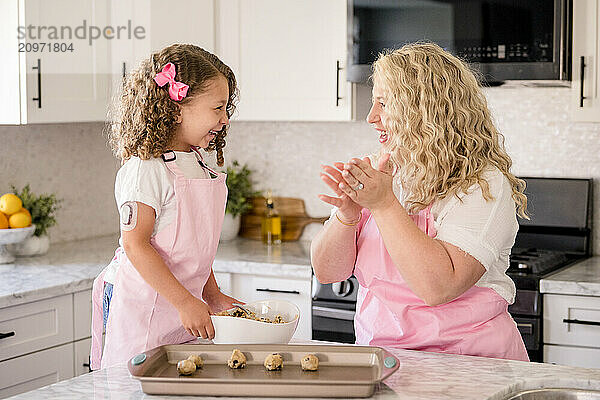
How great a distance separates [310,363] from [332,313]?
5.24ft

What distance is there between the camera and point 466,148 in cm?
191

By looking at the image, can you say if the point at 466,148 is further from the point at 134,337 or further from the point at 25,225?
the point at 25,225

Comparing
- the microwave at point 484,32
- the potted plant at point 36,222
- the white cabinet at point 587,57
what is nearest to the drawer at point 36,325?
the potted plant at point 36,222

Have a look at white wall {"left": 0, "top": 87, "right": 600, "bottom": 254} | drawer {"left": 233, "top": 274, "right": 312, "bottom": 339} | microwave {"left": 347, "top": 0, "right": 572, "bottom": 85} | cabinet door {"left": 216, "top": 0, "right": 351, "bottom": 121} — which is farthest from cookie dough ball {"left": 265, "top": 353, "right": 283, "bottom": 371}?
white wall {"left": 0, "top": 87, "right": 600, "bottom": 254}

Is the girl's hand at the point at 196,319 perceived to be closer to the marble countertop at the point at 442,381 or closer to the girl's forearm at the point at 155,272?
the girl's forearm at the point at 155,272

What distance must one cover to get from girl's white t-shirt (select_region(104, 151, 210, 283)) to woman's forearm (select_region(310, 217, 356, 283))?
346 millimetres

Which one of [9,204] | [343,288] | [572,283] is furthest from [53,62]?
[572,283]

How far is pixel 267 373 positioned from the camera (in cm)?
161

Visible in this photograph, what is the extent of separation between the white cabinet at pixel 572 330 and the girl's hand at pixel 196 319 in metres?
1.44

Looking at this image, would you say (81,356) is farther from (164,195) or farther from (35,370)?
(164,195)

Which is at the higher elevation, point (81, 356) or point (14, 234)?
point (14, 234)

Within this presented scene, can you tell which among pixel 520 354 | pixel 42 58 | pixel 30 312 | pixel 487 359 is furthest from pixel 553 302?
pixel 42 58

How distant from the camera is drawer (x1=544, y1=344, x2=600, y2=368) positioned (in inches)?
112

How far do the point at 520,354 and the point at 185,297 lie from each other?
2.49 feet
